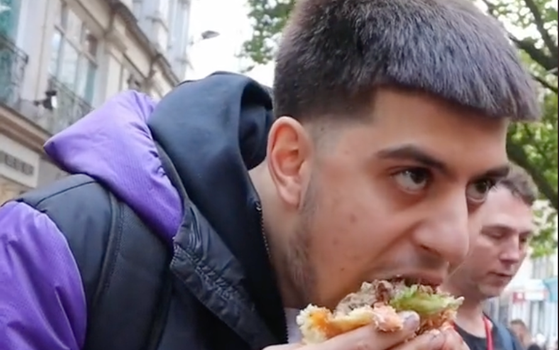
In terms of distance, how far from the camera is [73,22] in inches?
59.8

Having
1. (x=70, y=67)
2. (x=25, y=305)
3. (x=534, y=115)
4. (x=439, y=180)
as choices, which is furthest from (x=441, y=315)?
(x=70, y=67)

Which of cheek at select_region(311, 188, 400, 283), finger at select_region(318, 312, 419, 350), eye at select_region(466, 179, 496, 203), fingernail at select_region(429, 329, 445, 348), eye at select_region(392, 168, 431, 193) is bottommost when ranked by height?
fingernail at select_region(429, 329, 445, 348)

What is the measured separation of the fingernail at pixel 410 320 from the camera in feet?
4.00

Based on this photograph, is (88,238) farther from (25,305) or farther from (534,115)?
(534,115)

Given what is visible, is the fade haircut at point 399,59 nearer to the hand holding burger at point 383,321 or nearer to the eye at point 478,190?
the eye at point 478,190

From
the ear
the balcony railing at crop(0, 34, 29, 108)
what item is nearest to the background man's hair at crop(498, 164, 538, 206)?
the ear

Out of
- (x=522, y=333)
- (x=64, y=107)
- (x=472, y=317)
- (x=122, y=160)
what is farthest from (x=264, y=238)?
(x=522, y=333)

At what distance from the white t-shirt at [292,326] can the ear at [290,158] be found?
0.19 meters

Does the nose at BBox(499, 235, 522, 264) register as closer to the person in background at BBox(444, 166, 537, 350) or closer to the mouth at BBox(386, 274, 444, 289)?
the person in background at BBox(444, 166, 537, 350)

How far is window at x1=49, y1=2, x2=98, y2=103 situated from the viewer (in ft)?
4.93

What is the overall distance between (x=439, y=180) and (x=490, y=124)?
0.38 feet

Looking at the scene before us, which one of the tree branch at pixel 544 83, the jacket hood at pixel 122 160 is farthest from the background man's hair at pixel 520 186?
the jacket hood at pixel 122 160

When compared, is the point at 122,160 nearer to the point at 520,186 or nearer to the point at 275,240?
the point at 275,240

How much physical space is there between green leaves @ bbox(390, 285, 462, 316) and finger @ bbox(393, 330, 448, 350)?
0.11 feet
